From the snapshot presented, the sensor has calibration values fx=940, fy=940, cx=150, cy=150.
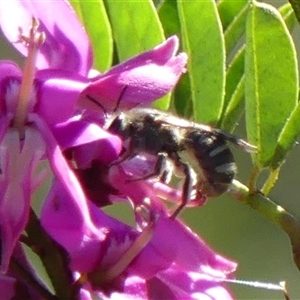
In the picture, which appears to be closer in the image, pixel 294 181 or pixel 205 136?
pixel 205 136

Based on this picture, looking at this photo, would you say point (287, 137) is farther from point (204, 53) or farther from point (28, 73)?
point (28, 73)

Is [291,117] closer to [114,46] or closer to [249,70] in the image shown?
[249,70]

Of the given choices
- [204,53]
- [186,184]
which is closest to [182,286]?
[186,184]

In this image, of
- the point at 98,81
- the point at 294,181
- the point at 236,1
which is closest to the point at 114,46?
the point at 236,1

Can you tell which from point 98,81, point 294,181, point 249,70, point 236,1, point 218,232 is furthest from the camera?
point 218,232

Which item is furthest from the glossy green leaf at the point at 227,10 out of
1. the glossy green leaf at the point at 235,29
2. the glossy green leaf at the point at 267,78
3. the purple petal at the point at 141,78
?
the purple petal at the point at 141,78

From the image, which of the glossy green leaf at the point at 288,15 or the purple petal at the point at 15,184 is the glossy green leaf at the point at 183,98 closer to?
the glossy green leaf at the point at 288,15
